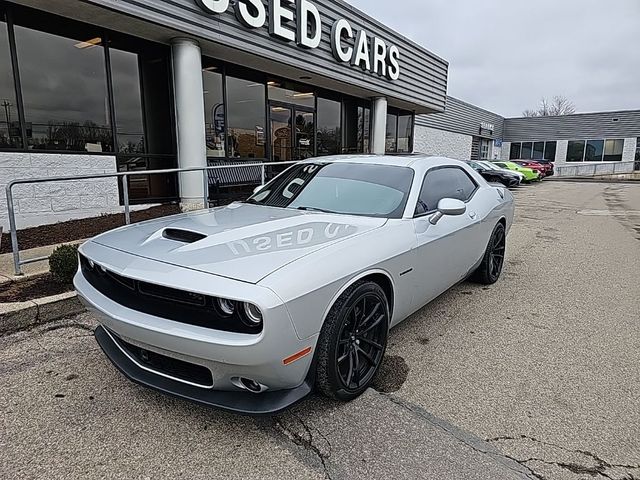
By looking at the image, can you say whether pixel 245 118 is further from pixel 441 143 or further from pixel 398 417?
pixel 441 143

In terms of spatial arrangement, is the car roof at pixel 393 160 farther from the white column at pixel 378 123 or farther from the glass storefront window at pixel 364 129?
the glass storefront window at pixel 364 129

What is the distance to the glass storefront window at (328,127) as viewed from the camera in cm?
1346

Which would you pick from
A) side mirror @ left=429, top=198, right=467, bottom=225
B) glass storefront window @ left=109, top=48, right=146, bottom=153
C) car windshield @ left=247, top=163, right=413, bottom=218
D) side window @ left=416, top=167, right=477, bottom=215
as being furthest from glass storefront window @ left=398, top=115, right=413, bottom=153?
side mirror @ left=429, top=198, right=467, bottom=225

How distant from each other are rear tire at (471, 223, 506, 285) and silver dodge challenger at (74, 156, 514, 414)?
4.45 ft

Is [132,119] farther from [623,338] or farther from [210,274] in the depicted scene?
[623,338]

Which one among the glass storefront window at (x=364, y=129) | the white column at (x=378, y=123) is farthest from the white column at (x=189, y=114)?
the glass storefront window at (x=364, y=129)

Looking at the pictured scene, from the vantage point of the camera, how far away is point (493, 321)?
4.05m

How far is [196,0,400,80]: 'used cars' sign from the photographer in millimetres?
8375

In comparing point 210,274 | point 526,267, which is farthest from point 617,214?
point 210,274

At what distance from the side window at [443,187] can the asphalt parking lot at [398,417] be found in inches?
43.4

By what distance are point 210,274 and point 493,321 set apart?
2.91m

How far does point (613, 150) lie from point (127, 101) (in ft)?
141

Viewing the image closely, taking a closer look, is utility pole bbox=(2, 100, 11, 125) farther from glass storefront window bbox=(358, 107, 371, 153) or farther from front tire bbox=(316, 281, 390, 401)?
glass storefront window bbox=(358, 107, 371, 153)

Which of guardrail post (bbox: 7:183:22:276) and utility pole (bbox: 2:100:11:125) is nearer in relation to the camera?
guardrail post (bbox: 7:183:22:276)
